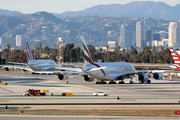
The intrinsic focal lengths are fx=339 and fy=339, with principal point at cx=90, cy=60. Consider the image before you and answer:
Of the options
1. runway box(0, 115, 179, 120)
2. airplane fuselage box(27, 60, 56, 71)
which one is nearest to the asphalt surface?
runway box(0, 115, 179, 120)

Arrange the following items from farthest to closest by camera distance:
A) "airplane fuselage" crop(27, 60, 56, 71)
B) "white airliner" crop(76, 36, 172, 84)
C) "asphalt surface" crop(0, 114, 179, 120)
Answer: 1. "airplane fuselage" crop(27, 60, 56, 71)
2. "white airliner" crop(76, 36, 172, 84)
3. "asphalt surface" crop(0, 114, 179, 120)

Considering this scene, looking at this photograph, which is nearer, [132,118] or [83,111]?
[132,118]

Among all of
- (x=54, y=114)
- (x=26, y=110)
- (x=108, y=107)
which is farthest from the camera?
(x=108, y=107)

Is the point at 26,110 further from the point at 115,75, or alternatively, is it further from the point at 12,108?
the point at 115,75

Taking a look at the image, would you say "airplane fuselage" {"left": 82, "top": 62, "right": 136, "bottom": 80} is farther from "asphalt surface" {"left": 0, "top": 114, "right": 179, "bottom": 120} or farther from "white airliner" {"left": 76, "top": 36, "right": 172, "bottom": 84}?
"asphalt surface" {"left": 0, "top": 114, "right": 179, "bottom": 120}

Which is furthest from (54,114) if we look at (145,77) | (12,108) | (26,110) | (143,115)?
(145,77)

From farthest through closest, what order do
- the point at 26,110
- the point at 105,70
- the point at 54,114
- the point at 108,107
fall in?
the point at 105,70, the point at 108,107, the point at 26,110, the point at 54,114

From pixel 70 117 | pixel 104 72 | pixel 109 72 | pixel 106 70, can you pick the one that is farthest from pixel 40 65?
pixel 70 117
